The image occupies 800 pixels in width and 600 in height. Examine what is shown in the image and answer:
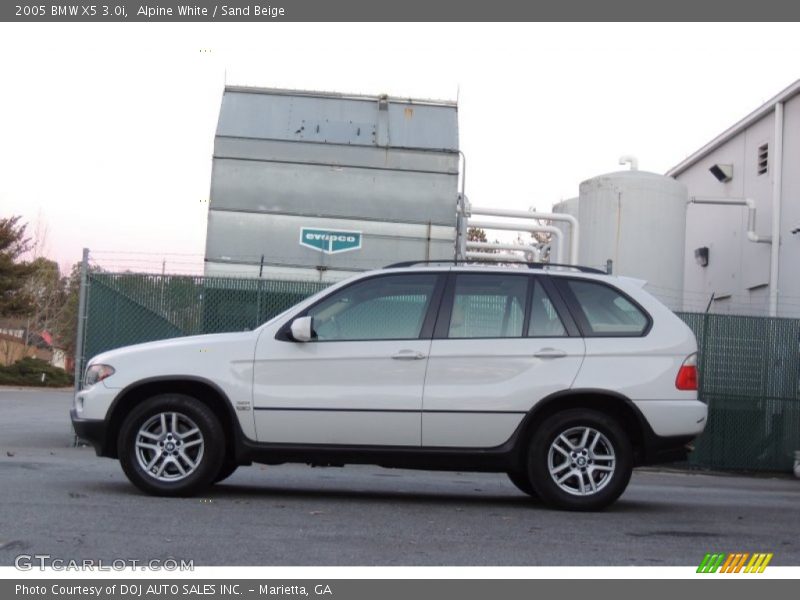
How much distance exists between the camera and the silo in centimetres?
1912

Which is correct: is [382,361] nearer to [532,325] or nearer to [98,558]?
[532,325]

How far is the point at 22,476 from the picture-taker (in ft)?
31.2

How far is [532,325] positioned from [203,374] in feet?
8.10

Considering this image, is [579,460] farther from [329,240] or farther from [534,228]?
[534,228]

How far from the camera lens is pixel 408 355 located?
27.1ft

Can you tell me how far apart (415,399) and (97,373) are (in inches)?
94.7

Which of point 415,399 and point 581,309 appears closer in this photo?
point 415,399

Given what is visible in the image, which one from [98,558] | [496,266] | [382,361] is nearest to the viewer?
[98,558]

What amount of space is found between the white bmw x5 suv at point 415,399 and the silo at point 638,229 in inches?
426

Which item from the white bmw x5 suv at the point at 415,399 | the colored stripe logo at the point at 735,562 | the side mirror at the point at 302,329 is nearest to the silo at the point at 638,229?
the white bmw x5 suv at the point at 415,399

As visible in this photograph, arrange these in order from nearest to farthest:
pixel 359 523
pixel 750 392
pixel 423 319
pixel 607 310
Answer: pixel 359 523 < pixel 423 319 < pixel 607 310 < pixel 750 392

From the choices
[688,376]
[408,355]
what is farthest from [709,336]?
[408,355]

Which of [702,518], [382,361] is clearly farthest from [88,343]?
[702,518]

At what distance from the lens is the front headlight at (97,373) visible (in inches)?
332
